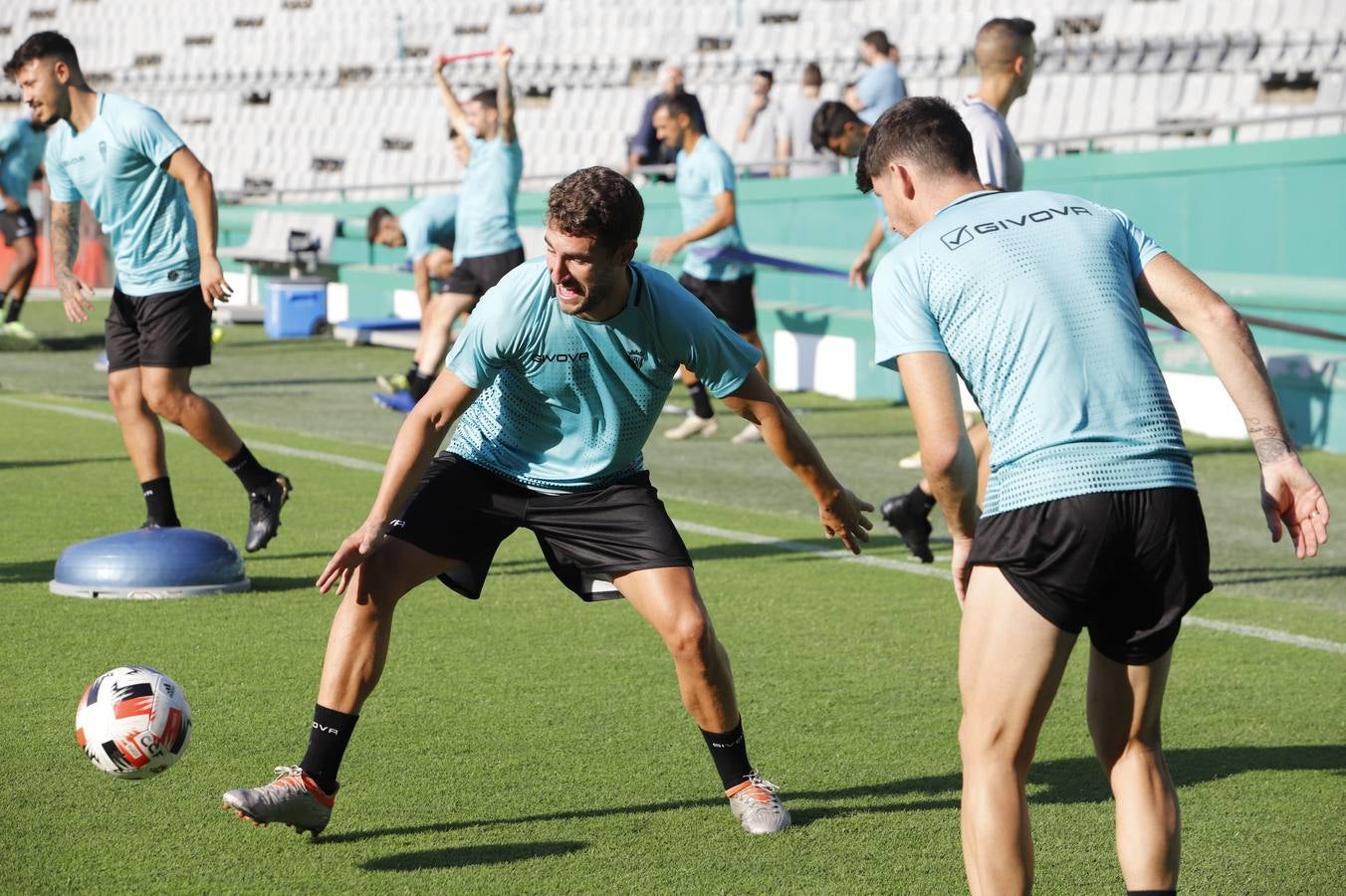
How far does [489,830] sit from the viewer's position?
4.37 metres

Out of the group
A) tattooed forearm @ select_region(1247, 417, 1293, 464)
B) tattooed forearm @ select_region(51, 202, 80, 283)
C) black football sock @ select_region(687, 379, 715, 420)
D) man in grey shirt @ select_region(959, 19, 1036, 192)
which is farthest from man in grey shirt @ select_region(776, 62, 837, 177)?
tattooed forearm @ select_region(1247, 417, 1293, 464)

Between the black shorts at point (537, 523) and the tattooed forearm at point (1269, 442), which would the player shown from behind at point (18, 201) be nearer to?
the black shorts at point (537, 523)

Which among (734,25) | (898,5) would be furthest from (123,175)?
(734,25)

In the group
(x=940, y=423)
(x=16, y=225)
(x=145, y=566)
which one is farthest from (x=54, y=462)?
(x=940, y=423)

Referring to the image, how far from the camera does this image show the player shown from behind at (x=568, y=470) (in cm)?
407

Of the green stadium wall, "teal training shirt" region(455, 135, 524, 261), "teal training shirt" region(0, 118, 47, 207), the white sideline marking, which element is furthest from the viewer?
"teal training shirt" region(0, 118, 47, 207)

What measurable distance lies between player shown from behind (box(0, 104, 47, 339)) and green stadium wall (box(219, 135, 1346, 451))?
6.45 metres

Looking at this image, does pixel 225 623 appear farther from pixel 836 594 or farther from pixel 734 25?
pixel 734 25

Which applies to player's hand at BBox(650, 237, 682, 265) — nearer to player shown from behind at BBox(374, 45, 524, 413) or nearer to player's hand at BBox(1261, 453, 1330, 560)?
player shown from behind at BBox(374, 45, 524, 413)

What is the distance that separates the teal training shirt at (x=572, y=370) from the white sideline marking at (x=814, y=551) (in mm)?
2780

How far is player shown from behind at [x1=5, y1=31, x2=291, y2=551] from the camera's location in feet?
24.7

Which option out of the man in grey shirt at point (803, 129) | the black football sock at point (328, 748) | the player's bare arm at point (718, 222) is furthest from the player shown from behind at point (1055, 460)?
the man in grey shirt at point (803, 129)

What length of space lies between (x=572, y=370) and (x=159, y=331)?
3.85 m

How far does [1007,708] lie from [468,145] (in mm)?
10675
